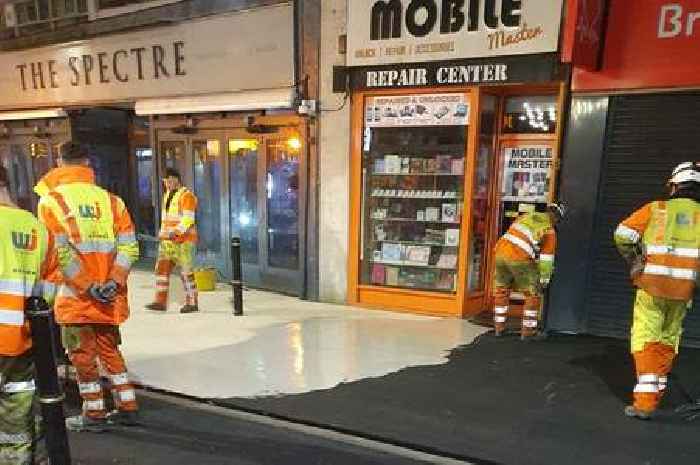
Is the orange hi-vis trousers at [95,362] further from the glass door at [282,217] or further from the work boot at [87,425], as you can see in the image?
the glass door at [282,217]

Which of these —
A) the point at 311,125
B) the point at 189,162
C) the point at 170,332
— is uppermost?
the point at 311,125

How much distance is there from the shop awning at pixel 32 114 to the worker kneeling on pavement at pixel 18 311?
9174 mm

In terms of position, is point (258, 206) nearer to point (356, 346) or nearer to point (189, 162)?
point (189, 162)

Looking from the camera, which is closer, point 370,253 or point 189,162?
point 370,253

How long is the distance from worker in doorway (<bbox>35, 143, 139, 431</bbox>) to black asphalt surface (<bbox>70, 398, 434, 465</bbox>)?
0.76 feet

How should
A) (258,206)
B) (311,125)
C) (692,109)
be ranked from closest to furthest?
(692,109) < (311,125) < (258,206)

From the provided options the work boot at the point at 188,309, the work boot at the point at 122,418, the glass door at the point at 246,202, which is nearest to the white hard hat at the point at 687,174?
the work boot at the point at 122,418

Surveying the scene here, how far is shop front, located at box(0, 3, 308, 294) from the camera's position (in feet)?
27.9

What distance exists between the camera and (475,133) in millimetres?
7137

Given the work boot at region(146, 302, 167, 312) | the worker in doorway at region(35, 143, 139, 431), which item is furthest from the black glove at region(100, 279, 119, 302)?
the work boot at region(146, 302, 167, 312)

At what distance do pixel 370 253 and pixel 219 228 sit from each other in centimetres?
311

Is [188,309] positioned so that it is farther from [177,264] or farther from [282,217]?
[282,217]

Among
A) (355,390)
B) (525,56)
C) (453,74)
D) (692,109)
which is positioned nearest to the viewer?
(355,390)

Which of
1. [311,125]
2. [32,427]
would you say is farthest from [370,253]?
[32,427]
